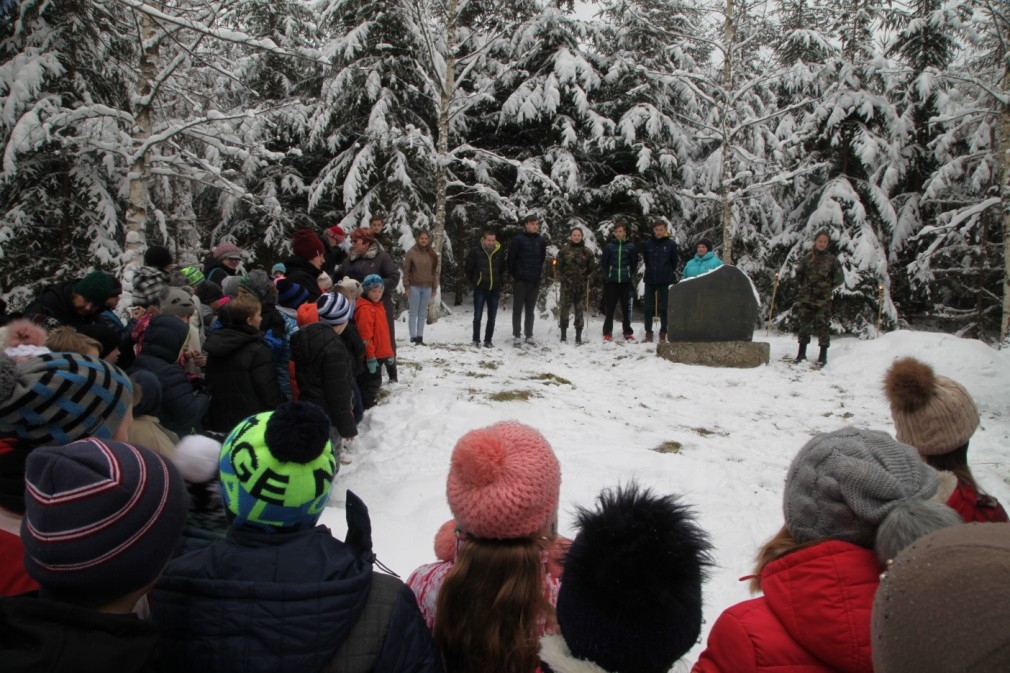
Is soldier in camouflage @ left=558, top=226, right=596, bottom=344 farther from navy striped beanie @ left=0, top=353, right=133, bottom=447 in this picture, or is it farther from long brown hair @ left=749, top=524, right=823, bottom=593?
navy striped beanie @ left=0, top=353, right=133, bottom=447

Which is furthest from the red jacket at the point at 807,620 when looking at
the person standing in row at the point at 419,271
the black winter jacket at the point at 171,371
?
the person standing in row at the point at 419,271

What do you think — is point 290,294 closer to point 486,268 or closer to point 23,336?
point 23,336

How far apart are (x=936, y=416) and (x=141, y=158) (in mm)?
10299

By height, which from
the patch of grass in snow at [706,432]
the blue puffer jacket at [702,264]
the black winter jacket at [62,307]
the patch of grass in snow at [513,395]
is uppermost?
the blue puffer jacket at [702,264]

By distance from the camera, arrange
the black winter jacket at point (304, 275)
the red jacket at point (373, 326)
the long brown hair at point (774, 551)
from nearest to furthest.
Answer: the long brown hair at point (774, 551), the black winter jacket at point (304, 275), the red jacket at point (373, 326)

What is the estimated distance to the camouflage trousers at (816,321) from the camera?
908 cm

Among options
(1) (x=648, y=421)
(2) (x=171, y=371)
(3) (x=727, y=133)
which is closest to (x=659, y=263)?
(3) (x=727, y=133)

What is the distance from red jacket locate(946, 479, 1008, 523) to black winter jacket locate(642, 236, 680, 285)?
338 inches

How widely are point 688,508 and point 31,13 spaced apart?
14013mm

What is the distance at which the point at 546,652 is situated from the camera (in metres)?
1.40

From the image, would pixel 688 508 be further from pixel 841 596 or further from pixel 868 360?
pixel 868 360

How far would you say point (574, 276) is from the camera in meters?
10.8

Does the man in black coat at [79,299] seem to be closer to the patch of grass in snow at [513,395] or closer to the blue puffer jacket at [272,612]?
the blue puffer jacket at [272,612]

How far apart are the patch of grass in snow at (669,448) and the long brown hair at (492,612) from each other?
4.05m
